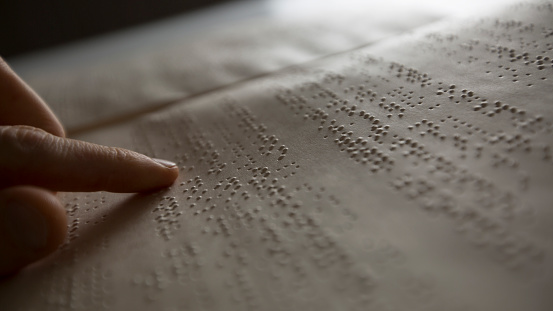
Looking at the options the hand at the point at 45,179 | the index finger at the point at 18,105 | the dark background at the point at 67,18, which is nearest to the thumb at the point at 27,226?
the hand at the point at 45,179

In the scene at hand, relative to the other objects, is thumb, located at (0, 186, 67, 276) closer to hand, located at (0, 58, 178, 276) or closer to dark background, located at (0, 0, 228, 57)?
hand, located at (0, 58, 178, 276)

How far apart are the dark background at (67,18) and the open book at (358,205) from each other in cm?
129

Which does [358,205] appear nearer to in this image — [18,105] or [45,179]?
[45,179]

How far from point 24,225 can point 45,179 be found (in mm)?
52

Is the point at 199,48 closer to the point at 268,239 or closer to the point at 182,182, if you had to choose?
the point at 182,182

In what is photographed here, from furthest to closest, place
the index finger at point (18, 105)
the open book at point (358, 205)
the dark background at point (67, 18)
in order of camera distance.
→ the dark background at point (67, 18) → the index finger at point (18, 105) → the open book at point (358, 205)

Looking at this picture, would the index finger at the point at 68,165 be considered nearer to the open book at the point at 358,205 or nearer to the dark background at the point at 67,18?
the open book at the point at 358,205

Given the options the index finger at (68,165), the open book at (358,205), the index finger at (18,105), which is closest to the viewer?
the open book at (358,205)

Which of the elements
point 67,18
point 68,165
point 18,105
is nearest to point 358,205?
point 68,165

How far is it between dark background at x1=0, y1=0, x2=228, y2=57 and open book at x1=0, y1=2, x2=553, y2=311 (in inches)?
50.7

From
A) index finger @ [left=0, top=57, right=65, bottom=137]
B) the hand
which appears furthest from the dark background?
the hand

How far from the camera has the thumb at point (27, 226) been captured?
14.4 inches

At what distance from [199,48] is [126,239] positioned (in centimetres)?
63

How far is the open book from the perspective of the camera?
0.29m
